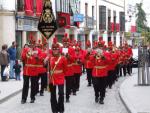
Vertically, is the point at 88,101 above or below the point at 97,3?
below

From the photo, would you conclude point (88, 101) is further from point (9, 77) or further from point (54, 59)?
point (9, 77)

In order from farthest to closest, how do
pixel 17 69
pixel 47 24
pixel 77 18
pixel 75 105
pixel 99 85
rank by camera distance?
pixel 77 18 → pixel 17 69 → pixel 47 24 → pixel 99 85 → pixel 75 105

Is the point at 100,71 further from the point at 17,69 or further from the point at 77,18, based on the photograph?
the point at 77,18

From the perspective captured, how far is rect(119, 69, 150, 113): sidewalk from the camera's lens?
15.4 m

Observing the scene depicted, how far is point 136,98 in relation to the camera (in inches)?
717

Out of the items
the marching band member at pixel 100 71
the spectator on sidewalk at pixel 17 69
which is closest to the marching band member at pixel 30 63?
the marching band member at pixel 100 71

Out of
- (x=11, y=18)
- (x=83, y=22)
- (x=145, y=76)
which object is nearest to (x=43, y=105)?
(x=145, y=76)

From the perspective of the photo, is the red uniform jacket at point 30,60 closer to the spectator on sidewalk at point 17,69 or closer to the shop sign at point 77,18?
the spectator on sidewalk at point 17,69

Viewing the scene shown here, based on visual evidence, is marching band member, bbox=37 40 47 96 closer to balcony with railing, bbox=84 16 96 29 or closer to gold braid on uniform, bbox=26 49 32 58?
gold braid on uniform, bbox=26 49 32 58

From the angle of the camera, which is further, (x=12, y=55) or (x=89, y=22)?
(x=89, y=22)

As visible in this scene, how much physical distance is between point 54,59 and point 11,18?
75.8 feet

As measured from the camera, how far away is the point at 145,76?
950 inches

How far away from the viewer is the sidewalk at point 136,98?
50.5 ft

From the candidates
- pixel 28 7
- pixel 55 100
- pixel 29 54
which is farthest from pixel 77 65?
pixel 28 7
